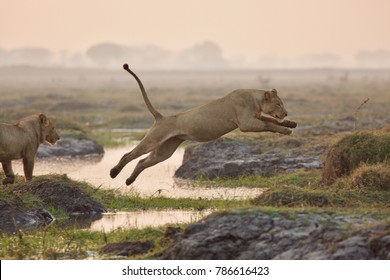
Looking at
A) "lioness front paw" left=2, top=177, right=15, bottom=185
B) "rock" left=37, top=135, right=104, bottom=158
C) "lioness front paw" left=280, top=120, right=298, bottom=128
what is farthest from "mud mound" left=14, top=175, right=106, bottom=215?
"rock" left=37, top=135, right=104, bottom=158

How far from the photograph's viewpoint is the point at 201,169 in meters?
17.6

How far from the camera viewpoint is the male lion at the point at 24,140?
13.1 metres

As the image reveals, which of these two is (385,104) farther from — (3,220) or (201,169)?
(3,220)

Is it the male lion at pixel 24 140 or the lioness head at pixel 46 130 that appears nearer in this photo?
the male lion at pixel 24 140

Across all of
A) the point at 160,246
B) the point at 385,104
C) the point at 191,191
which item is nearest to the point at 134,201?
the point at 191,191

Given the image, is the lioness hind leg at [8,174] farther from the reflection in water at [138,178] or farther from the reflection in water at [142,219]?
the reflection in water at [138,178]

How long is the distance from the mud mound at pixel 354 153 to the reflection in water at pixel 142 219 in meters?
2.18

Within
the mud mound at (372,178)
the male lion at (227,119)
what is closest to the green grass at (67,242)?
the male lion at (227,119)

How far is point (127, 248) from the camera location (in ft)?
31.6

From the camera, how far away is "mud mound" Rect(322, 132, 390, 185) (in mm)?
13500

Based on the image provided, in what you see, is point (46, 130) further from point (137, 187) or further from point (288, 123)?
point (288, 123)

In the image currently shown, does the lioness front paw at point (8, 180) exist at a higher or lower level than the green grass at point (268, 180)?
higher

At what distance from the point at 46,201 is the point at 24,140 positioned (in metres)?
1.05
